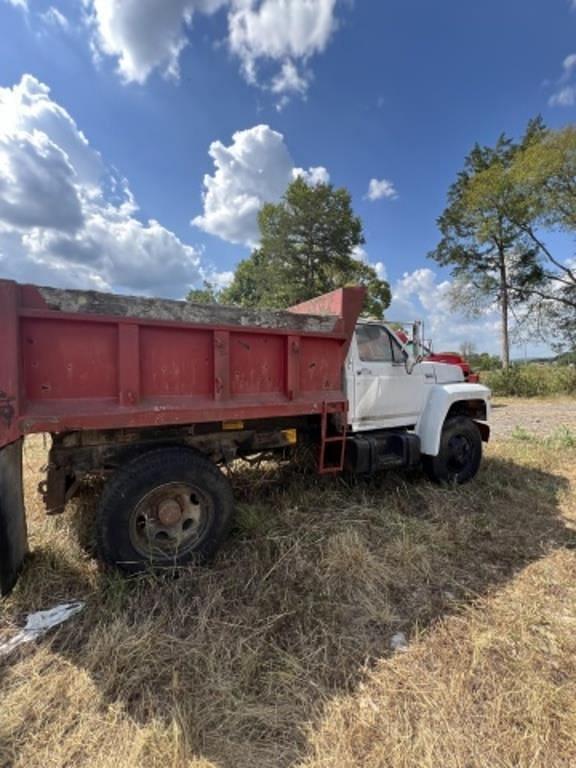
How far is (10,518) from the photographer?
8.70 feet

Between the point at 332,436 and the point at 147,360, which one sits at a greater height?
the point at 147,360

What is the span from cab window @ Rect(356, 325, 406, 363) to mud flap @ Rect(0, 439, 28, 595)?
3.26 m

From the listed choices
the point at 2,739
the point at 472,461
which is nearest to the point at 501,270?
the point at 472,461

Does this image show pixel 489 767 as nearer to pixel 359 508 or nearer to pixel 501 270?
pixel 359 508

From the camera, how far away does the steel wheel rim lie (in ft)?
9.87

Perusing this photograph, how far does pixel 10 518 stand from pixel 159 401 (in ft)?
4.07

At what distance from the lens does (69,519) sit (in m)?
3.81

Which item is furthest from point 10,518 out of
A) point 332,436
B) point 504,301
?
point 504,301

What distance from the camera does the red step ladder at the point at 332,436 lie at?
12.6 ft

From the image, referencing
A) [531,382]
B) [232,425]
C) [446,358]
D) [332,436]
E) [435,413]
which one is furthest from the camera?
[531,382]

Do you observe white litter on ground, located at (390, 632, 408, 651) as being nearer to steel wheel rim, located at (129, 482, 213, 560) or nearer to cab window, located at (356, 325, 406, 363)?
steel wheel rim, located at (129, 482, 213, 560)

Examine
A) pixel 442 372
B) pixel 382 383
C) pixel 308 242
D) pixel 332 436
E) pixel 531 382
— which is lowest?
pixel 332 436

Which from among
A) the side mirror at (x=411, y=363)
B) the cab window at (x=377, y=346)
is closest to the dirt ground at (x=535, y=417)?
the side mirror at (x=411, y=363)

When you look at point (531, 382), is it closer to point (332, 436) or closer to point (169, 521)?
point (332, 436)
